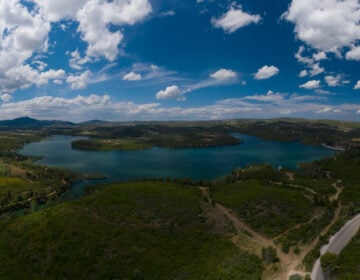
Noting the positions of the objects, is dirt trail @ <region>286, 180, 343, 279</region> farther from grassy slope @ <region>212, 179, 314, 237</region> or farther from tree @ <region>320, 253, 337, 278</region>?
grassy slope @ <region>212, 179, 314, 237</region>

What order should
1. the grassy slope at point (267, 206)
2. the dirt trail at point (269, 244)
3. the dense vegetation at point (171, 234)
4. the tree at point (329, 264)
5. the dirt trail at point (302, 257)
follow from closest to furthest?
the tree at point (329, 264), the dirt trail at point (302, 257), the dirt trail at point (269, 244), the dense vegetation at point (171, 234), the grassy slope at point (267, 206)

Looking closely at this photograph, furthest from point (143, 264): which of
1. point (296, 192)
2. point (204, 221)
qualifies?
point (296, 192)

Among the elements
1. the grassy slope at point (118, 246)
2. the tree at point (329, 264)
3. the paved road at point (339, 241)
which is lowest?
the grassy slope at point (118, 246)

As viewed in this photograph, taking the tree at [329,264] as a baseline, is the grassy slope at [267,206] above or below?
below

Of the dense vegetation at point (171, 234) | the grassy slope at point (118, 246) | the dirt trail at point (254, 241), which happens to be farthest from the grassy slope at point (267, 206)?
the grassy slope at point (118, 246)

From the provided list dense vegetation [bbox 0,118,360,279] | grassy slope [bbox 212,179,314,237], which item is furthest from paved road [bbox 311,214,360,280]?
grassy slope [bbox 212,179,314,237]

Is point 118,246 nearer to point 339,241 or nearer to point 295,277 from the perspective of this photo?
point 295,277

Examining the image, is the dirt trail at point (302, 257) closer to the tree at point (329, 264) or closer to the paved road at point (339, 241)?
the paved road at point (339, 241)
